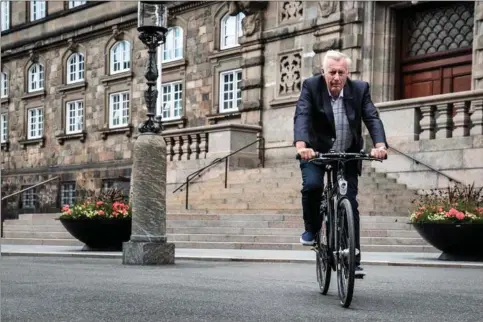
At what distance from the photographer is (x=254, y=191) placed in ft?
69.7

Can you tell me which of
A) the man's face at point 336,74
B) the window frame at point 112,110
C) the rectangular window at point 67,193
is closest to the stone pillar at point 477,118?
the man's face at point 336,74

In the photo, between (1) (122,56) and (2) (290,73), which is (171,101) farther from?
(2) (290,73)

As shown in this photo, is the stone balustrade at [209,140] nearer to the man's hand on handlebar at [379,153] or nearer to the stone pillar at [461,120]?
the stone pillar at [461,120]

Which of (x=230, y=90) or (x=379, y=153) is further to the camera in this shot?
(x=230, y=90)

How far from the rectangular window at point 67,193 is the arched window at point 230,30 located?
9793 millimetres

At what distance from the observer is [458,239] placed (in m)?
12.3

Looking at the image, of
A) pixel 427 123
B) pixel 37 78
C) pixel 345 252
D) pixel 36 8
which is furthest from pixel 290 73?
pixel 345 252

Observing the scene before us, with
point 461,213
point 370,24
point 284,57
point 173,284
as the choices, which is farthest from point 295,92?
point 173,284

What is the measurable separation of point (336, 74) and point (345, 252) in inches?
54.3

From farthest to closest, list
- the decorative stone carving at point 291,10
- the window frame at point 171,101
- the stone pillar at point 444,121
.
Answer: the window frame at point 171,101 → the decorative stone carving at point 291,10 → the stone pillar at point 444,121

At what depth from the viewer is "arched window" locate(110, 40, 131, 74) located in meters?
34.8

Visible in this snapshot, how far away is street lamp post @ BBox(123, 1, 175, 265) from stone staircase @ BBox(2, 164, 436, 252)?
4672 millimetres

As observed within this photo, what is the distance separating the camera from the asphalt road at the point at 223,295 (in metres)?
5.56

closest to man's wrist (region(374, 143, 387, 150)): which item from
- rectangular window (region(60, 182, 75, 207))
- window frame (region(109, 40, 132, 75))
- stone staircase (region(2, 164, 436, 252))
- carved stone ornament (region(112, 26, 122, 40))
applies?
stone staircase (region(2, 164, 436, 252))
